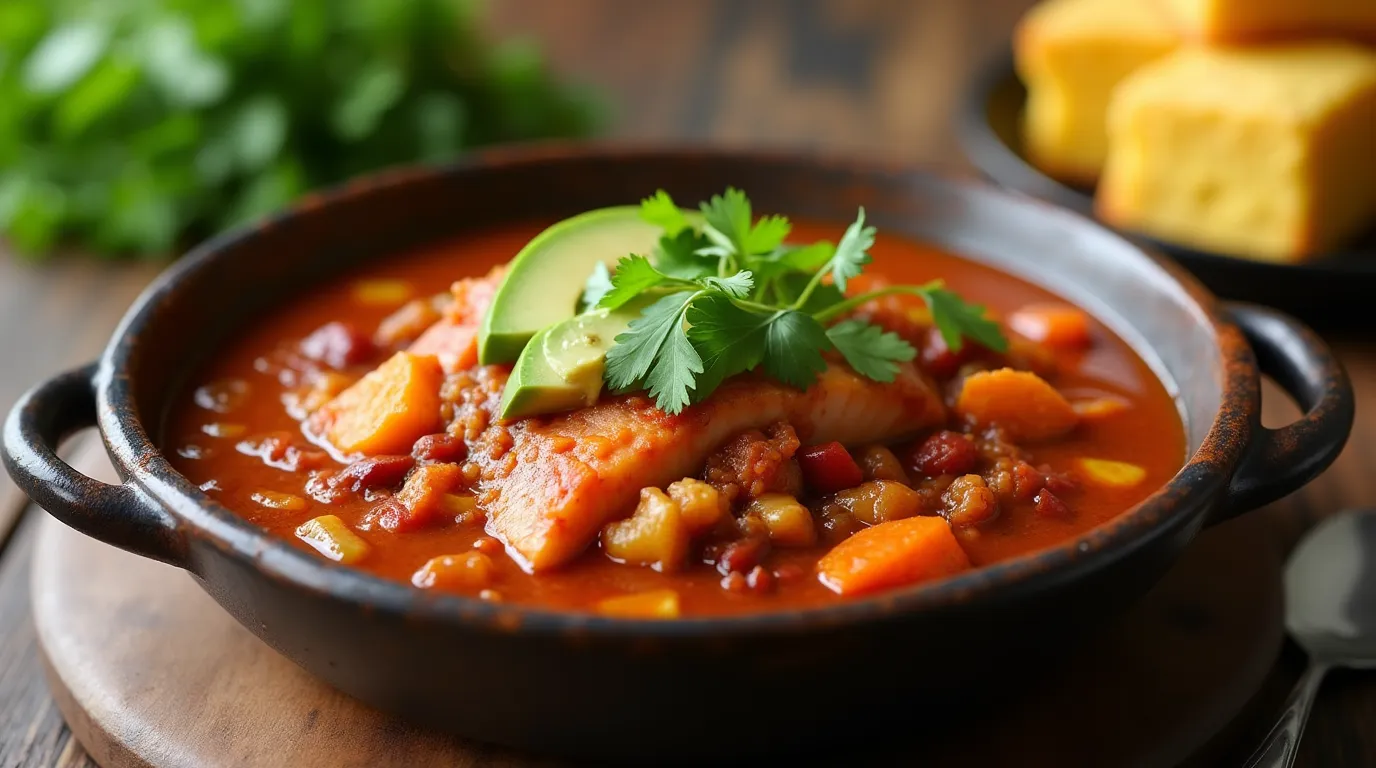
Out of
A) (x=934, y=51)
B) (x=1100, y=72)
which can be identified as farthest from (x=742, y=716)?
(x=934, y=51)

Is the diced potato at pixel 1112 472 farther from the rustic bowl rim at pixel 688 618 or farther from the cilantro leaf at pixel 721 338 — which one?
the cilantro leaf at pixel 721 338

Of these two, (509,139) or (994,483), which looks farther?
(509,139)

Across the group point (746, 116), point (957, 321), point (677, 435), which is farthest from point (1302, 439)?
point (746, 116)

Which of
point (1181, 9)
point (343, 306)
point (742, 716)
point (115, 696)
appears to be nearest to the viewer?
point (742, 716)

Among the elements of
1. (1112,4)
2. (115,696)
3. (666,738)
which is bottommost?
(115,696)

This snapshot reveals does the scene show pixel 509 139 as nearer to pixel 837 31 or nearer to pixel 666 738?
pixel 837 31

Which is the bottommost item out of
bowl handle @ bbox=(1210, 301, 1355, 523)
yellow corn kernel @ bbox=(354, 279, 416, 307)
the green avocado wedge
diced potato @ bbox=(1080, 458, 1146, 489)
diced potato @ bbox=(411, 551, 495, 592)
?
yellow corn kernel @ bbox=(354, 279, 416, 307)

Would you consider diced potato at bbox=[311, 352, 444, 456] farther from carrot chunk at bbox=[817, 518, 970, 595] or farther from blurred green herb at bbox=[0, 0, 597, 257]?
blurred green herb at bbox=[0, 0, 597, 257]

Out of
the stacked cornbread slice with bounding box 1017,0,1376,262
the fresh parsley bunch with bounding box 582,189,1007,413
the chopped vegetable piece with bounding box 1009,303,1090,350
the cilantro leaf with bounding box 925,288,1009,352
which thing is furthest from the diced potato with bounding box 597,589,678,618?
the stacked cornbread slice with bounding box 1017,0,1376,262
